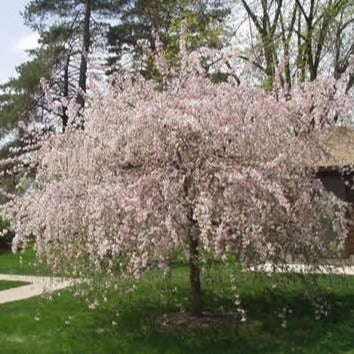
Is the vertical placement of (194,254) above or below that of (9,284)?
above

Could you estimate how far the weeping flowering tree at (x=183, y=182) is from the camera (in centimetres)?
904

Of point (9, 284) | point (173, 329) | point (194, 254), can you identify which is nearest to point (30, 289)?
point (9, 284)

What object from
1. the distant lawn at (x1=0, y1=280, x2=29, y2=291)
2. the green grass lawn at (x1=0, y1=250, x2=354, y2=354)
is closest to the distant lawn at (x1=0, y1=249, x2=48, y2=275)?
the distant lawn at (x1=0, y1=280, x2=29, y2=291)

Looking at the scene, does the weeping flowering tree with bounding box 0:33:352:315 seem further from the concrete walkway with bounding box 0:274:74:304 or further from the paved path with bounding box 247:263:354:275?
the concrete walkway with bounding box 0:274:74:304

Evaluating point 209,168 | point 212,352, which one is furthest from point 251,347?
point 209,168

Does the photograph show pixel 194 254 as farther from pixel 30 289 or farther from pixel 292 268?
pixel 30 289

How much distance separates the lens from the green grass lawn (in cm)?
886

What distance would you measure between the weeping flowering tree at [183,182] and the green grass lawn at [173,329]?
800 millimetres

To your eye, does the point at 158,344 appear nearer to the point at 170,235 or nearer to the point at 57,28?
the point at 170,235

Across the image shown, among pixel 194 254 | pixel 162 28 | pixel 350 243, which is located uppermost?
pixel 162 28

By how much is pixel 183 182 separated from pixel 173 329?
1881 mm

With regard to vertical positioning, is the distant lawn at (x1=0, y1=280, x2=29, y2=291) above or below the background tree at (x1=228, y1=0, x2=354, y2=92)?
below

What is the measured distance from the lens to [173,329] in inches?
382

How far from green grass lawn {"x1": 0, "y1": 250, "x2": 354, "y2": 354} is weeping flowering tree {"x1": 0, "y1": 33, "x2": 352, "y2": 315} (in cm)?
80
